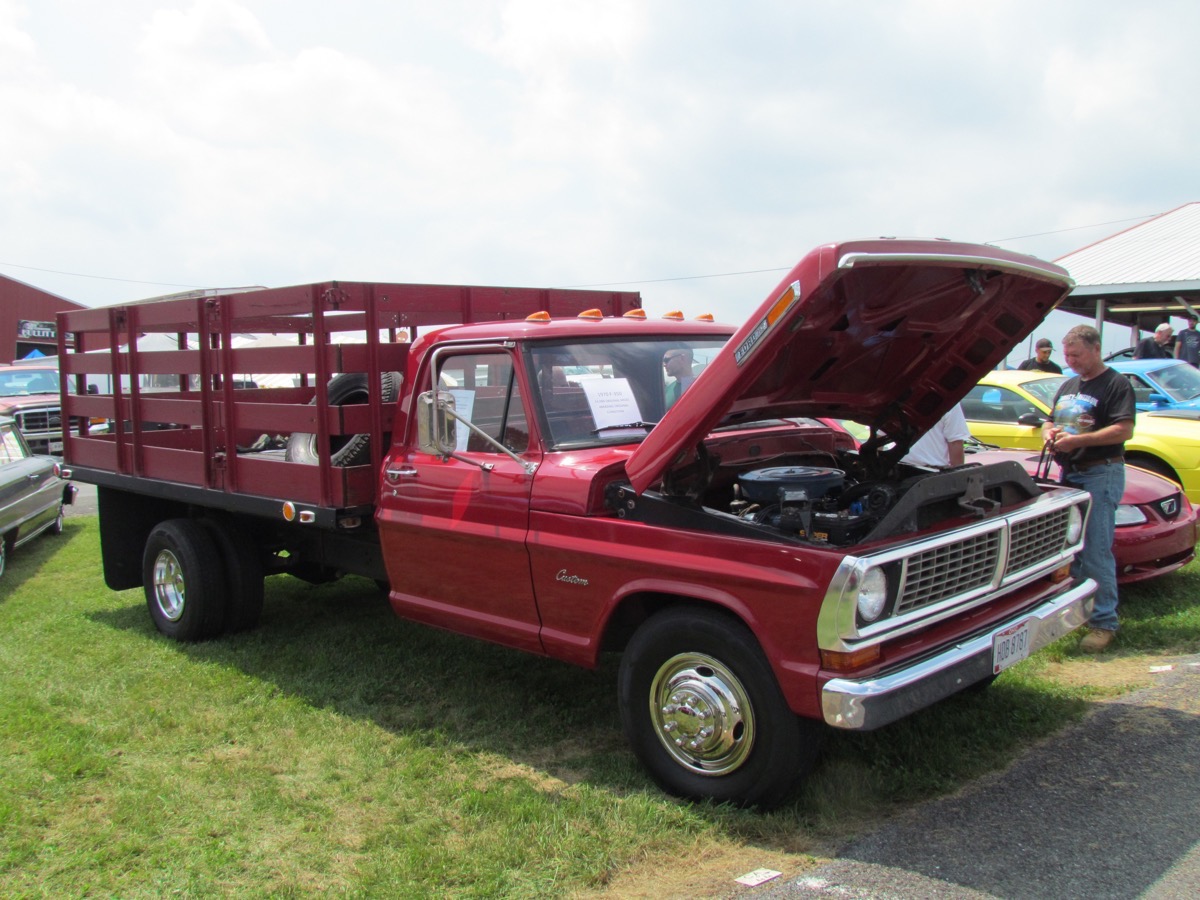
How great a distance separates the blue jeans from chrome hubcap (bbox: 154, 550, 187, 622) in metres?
5.68

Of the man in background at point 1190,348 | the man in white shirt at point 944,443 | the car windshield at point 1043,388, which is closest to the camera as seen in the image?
the man in white shirt at point 944,443

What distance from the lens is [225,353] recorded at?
5.71 meters

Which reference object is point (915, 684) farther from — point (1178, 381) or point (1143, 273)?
point (1143, 273)

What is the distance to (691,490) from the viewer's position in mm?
4031

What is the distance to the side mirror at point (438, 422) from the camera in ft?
14.4

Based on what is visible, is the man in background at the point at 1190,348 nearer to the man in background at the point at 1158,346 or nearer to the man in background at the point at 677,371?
the man in background at the point at 1158,346

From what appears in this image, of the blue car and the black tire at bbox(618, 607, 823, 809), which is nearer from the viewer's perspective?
the black tire at bbox(618, 607, 823, 809)

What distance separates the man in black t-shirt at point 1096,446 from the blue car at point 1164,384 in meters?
5.86

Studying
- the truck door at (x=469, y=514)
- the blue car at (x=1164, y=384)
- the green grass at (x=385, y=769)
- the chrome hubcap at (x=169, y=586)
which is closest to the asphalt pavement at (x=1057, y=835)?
the green grass at (x=385, y=769)

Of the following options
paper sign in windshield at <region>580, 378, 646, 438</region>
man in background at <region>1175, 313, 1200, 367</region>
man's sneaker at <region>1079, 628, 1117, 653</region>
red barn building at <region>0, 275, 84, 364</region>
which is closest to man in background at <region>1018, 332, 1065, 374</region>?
man in background at <region>1175, 313, 1200, 367</region>

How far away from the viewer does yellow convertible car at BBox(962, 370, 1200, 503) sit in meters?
8.16

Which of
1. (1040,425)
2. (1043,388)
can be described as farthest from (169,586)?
(1043,388)

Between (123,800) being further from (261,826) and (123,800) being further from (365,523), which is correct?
(365,523)

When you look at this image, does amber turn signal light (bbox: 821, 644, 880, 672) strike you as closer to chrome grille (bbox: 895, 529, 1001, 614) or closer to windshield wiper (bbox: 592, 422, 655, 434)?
chrome grille (bbox: 895, 529, 1001, 614)
